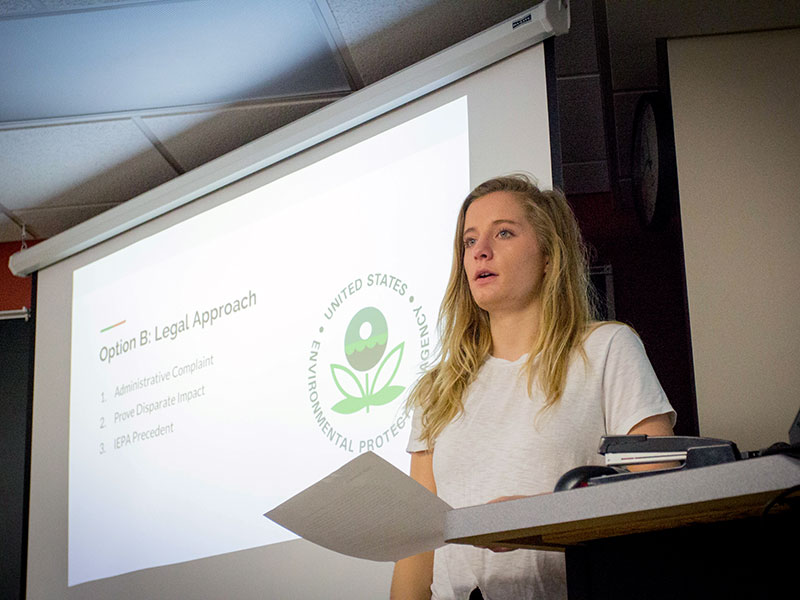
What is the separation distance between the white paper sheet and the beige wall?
1.72 m

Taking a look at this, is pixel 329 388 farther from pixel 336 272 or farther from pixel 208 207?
pixel 208 207

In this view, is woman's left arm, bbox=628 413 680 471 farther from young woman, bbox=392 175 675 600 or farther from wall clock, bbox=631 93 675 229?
wall clock, bbox=631 93 675 229

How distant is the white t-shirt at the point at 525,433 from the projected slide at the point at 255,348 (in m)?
0.78

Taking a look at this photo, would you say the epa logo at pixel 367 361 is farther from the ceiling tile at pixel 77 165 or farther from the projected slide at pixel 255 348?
the ceiling tile at pixel 77 165

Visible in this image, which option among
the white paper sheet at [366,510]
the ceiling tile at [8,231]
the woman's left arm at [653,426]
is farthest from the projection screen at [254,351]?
the white paper sheet at [366,510]

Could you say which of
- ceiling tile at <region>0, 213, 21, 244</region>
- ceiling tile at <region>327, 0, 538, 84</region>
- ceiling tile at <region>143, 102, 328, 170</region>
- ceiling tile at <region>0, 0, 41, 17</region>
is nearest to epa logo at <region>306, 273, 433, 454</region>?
ceiling tile at <region>327, 0, 538, 84</region>

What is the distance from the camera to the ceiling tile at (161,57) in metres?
2.55

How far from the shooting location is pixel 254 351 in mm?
2611

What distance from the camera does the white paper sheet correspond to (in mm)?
742

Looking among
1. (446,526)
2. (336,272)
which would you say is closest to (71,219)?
(336,272)

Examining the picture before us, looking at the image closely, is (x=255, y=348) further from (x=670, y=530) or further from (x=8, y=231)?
(x=670, y=530)

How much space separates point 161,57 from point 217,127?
409mm

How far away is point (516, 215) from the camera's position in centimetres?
156

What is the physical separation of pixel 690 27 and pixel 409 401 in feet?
5.41
